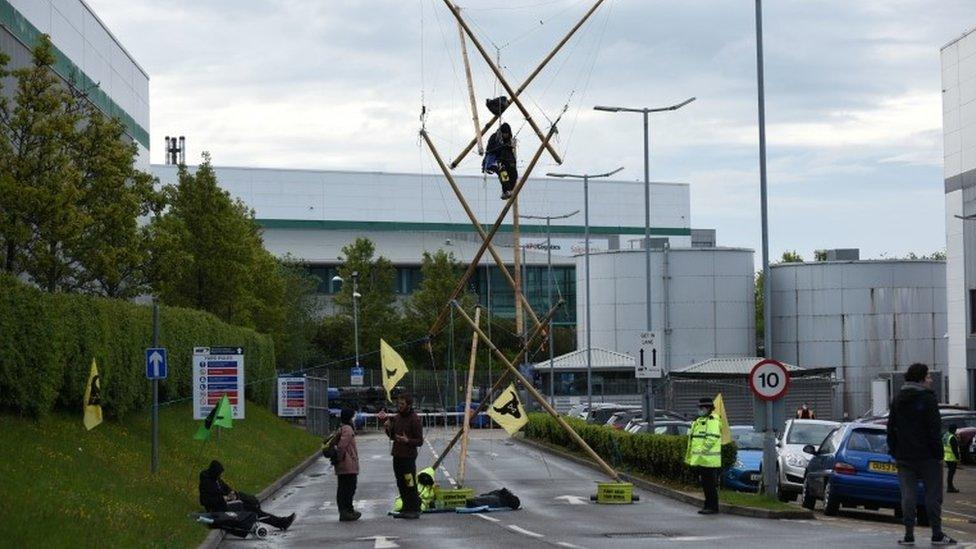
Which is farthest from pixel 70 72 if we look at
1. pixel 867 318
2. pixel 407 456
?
pixel 867 318

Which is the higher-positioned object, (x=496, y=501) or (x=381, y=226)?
(x=381, y=226)

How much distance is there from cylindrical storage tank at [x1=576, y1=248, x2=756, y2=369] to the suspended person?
50.6 metres

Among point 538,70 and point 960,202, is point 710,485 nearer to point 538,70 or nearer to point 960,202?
point 538,70

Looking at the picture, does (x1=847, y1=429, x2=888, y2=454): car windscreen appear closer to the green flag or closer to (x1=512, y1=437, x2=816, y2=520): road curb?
(x1=512, y1=437, x2=816, y2=520): road curb

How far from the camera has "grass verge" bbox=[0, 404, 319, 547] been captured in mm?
16288

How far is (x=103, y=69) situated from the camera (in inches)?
2186

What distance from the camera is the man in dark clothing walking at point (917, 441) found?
1625cm

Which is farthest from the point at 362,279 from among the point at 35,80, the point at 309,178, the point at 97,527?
the point at 97,527

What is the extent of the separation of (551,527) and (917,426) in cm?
668

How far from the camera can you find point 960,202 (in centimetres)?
6272

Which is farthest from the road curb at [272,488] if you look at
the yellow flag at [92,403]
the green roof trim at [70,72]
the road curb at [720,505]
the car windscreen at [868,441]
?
the green roof trim at [70,72]

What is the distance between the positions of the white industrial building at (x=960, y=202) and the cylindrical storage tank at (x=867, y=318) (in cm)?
1299

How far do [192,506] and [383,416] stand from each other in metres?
4.45

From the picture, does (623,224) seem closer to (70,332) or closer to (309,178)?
(309,178)
